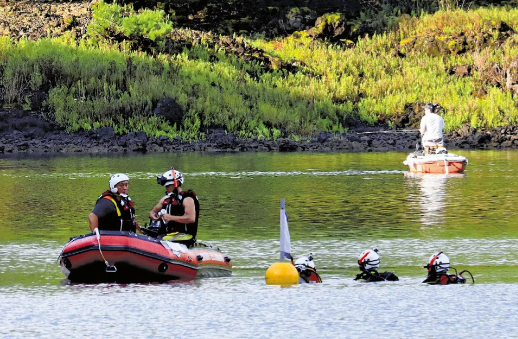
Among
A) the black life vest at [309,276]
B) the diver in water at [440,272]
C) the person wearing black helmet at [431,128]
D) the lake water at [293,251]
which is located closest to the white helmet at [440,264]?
the diver in water at [440,272]

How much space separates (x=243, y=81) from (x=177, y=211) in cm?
4245

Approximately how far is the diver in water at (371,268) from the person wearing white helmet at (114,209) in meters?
3.54

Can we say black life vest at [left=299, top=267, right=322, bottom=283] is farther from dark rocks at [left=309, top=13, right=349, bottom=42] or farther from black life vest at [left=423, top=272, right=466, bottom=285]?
dark rocks at [left=309, top=13, right=349, bottom=42]

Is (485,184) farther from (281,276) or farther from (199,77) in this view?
(199,77)

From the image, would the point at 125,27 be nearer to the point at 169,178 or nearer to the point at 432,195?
the point at 432,195

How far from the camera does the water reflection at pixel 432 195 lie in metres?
25.3

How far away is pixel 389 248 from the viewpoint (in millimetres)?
20375

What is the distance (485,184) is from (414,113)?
24259 millimetres

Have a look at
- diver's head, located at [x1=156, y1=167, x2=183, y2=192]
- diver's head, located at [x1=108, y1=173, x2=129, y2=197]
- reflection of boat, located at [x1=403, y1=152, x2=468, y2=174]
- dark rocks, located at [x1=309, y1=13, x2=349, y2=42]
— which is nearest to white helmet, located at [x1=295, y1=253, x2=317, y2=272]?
diver's head, located at [x1=156, y1=167, x2=183, y2=192]

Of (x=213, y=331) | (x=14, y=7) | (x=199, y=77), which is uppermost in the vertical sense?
(x=14, y=7)

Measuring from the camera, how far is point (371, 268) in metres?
16.5

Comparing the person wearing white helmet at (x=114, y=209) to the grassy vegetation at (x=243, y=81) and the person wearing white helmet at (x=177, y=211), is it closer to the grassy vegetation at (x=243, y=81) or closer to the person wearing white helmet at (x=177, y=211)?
the person wearing white helmet at (x=177, y=211)

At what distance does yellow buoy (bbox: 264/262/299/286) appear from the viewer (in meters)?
16.5

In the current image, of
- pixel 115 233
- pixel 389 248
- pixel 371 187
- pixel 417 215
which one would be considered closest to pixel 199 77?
pixel 371 187
